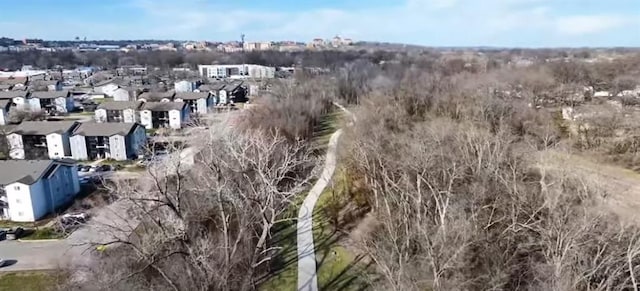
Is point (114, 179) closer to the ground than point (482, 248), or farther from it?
closer to the ground

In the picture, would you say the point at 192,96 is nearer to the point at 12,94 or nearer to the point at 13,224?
the point at 12,94

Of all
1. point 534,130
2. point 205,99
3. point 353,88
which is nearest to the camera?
point 534,130

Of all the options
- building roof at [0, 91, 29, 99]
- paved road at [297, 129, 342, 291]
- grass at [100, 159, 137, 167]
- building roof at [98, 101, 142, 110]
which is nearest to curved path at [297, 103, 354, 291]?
paved road at [297, 129, 342, 291]

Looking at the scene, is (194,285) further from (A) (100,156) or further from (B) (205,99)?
(B) (205,99)

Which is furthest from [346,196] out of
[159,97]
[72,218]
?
[159,97]

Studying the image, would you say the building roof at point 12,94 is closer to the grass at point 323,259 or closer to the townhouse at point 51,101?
the townhouse at point 51,101

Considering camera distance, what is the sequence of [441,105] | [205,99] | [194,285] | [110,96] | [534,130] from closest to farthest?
1. [194,285]
2. [534,130]
3. [441,105]
4. [205,99]
5. [110,96]

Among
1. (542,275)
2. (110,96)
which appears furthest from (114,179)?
(110,96)
